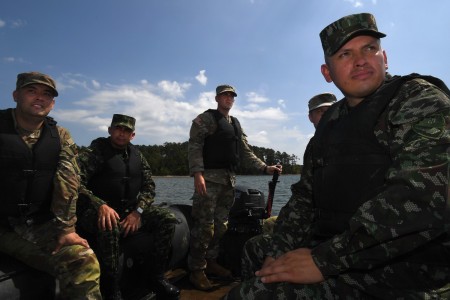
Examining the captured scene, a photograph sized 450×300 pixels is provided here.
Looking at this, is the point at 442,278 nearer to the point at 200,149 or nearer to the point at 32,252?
the point at 32,252

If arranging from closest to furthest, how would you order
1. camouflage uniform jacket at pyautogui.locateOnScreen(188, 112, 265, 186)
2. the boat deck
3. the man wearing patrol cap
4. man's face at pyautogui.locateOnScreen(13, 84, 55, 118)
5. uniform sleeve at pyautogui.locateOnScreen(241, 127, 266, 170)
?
1. man's face at pyautogui.locateOnScreen(13, 84, 55, 118)
2. the boat deck
3. camouflage uniform jacket at pyautogui.locateOnScreen(188, 112, 265, 186)
4. the man wearing patrol cap
5. uniform sleeve at pyautogui.locateOnScreen(241, 127, 266, 170)

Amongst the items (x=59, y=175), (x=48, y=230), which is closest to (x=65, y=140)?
(x=59, y=175)

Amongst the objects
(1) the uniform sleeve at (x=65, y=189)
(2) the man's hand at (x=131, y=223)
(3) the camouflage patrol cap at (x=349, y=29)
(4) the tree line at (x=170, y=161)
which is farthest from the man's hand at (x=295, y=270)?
(4) the tree line at (x=170, y=161)

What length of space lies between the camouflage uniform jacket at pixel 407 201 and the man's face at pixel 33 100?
299cm

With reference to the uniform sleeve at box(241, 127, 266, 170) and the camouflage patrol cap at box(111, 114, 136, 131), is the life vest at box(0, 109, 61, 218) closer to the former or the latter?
the camouflage patrol cap at box(111, 114, 136, 131)

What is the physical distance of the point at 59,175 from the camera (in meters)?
3.15

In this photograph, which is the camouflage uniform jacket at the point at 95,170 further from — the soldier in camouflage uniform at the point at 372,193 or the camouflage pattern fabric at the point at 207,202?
the soldier in camouflage uniform at the point at 372,193

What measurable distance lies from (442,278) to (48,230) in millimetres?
3056

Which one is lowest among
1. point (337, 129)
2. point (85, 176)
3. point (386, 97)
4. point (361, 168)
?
point (85, 176)

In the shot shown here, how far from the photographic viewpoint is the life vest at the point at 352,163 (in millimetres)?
1552

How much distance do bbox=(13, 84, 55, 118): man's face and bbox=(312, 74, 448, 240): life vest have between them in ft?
9.06

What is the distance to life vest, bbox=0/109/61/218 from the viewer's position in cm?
289

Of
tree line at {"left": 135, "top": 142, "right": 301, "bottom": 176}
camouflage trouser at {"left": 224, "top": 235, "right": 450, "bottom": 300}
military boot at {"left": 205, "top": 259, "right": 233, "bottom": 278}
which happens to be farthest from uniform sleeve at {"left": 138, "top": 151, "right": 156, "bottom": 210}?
tree line at {"left": 135, "top": 142, "right": 301, "bottom": 176}

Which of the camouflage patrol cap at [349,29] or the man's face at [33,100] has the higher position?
the camouflage patrol cap at [349,29]
